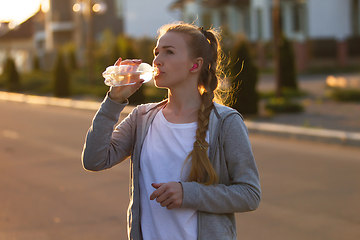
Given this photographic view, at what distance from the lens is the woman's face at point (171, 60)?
7.36ft

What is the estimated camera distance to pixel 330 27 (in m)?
36.5

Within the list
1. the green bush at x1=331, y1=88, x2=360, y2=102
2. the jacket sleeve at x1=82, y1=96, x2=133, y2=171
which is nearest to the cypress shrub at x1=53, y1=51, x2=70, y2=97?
the green bush at x1=331, y1=88, x2=360, y2=102

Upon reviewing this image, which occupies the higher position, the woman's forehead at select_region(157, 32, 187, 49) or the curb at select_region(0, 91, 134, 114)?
the woman's forehead at select_region(157, 32, 187, 49)

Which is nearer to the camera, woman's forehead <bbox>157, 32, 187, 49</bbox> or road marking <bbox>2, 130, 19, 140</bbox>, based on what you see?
woman's forehead <bbox>157, 32, 187, 49</bbox>

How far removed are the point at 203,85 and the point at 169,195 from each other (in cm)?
62

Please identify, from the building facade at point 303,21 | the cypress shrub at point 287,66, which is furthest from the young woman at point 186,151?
the building facade at point 303,21

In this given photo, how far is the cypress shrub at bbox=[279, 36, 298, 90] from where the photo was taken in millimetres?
21031

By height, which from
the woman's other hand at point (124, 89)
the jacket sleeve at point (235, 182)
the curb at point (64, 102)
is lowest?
the curb at point (64, 102)

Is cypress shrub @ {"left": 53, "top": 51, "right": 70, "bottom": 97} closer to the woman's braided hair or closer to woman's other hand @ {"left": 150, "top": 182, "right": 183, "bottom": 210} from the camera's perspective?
the woman's braided hair

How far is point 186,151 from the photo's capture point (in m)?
2.20

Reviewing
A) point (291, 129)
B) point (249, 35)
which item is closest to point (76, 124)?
point (291, 129)

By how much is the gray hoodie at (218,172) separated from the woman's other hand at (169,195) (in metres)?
0.04

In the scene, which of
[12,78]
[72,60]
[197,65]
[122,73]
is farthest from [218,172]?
[72,60]

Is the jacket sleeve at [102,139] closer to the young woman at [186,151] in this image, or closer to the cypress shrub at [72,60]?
the young woman at [186,151]
